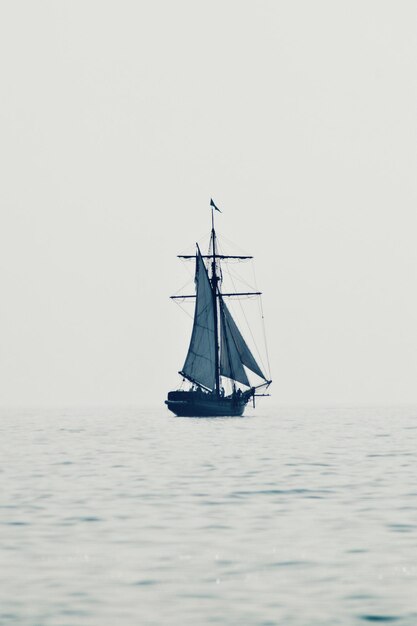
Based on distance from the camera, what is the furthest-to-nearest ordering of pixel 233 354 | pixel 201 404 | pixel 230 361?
pixel 201 404
pixel 230 361
pixel 233 354

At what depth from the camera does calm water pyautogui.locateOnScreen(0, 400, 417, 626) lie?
19.0 metres

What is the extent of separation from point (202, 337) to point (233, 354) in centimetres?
331

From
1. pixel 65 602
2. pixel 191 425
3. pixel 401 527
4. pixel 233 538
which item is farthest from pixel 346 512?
pixel 191 425

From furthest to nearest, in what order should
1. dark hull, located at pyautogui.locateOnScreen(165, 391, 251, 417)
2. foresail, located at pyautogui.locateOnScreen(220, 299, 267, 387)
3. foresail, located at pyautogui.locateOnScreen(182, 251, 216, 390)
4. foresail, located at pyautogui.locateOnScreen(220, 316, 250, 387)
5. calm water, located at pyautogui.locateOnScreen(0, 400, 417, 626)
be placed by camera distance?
dark hull, located at pyautogui.locateOnScreen(165, 391, 251, 417)
foresail, located at pyautogui.locateOnScreen(220, 316, 250, 387)
foresail, located at pyautogui.locateOnScreen(182, 251, 216, 390)
foresail, located at pyautogui.locateOnScreen(220, 299, 267, 387)
calm water, located at pyautogui.locateOnScreen(0, 400, 417, 626)

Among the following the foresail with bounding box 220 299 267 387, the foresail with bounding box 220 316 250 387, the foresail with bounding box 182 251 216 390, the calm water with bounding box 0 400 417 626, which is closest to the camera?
the calm water with bounding box 0 400 417 626

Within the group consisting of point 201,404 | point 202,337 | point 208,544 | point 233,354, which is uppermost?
point 202,337

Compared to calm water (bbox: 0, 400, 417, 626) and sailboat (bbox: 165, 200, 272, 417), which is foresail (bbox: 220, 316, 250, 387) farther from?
calm water (bbox: 0, 400, 417, 626)

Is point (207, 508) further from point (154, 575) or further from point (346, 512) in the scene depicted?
point (154, 575)

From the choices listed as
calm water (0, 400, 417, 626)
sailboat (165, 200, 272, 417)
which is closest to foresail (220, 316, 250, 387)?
sailboat (165, 200, 272, 417)

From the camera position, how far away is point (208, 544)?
2528 centimetres

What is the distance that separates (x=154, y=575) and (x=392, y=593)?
13.7 ft

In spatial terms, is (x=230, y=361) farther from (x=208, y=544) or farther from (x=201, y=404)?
(x=208, y=544)

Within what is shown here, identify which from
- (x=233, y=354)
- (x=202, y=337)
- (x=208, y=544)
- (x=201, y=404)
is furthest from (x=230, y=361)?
(x=208, y=544)

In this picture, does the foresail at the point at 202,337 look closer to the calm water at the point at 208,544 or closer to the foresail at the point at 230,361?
the foresail at the point at 230,361
